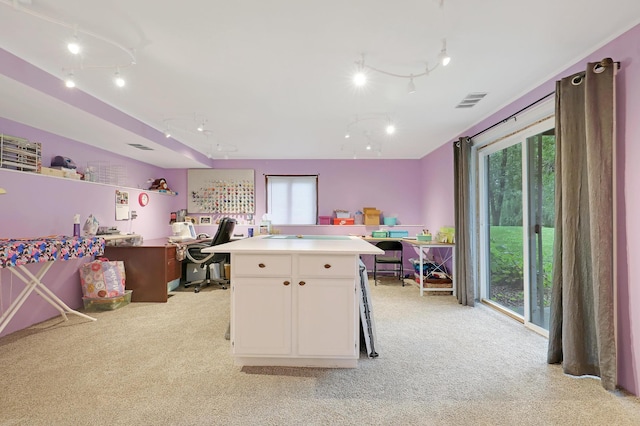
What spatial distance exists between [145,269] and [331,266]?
9.62ft

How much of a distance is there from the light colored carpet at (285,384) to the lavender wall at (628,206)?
257 millimetres

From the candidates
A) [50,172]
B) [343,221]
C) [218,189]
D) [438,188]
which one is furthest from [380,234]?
[50,172]

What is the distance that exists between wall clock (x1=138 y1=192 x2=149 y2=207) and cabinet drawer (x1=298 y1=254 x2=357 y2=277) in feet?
12.4

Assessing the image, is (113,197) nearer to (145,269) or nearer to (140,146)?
(140,146)

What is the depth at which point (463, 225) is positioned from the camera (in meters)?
3.79

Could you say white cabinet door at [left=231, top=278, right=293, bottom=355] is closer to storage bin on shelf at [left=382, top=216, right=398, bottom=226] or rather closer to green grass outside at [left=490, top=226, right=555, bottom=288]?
green grass outside at [left=490, top=226, right=555, bottom=288]

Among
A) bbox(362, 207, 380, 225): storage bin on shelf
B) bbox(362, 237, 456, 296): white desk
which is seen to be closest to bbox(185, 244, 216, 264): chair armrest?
bbox(362, 237, 456, 296): white desk

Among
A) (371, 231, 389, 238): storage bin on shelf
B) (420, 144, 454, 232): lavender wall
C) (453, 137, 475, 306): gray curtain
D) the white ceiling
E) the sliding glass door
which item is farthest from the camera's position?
(371, 231, 389, 238): storage bin on shelf

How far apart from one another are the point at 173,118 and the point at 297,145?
186 centimetres

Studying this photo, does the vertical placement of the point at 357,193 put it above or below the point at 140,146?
below

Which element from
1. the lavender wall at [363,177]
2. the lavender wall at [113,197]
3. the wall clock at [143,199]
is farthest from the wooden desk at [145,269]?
the lavender wall at [363,177]

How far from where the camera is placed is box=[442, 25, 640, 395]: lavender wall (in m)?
1.82

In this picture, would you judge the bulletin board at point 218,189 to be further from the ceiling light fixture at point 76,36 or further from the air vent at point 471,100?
the air vent at point 471,100

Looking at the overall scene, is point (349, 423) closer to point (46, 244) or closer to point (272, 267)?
point (272, 267)
